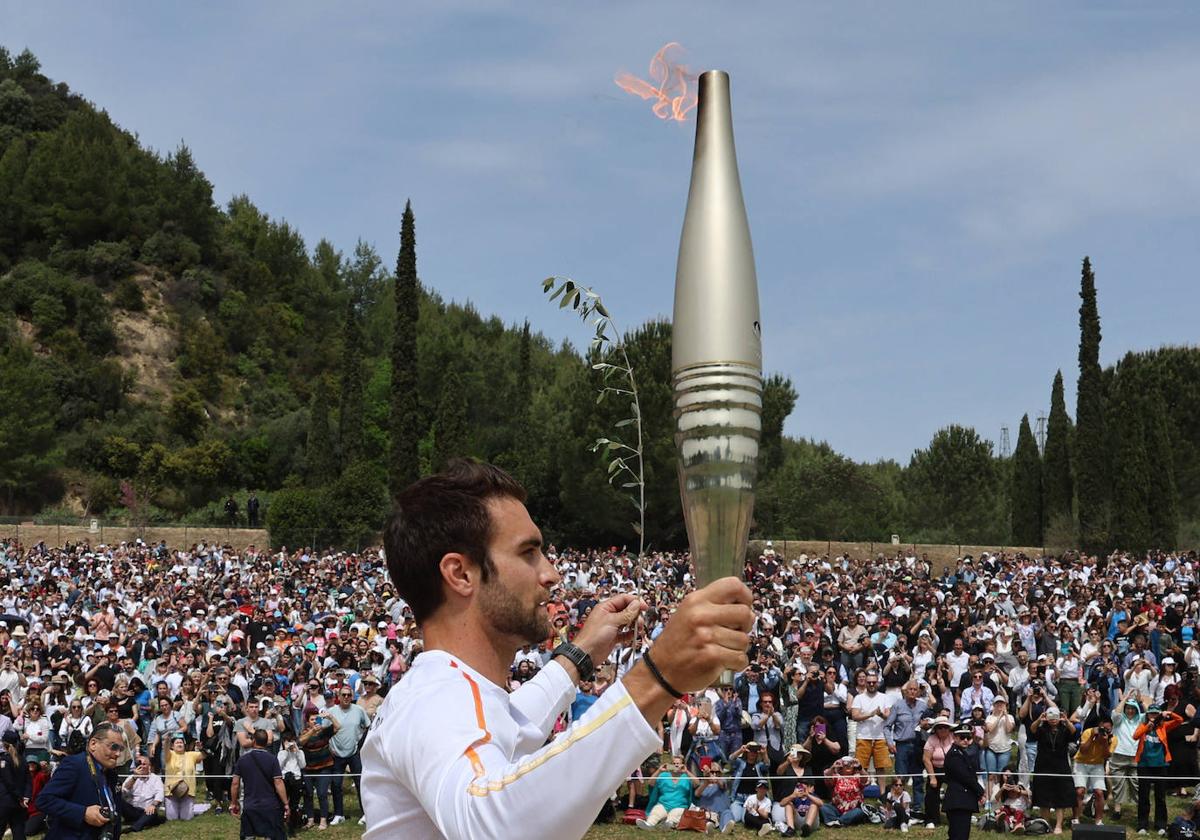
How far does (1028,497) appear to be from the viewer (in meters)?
56.5

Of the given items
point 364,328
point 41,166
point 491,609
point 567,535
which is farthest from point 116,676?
point 41,166

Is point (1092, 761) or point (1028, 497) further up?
point (1028, 497)

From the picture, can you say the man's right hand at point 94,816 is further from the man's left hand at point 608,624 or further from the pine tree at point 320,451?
the pine tree at point 320,451

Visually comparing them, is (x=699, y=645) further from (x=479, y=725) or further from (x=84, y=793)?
(x=84, y=793)

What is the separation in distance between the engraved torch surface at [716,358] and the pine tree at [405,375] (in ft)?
151

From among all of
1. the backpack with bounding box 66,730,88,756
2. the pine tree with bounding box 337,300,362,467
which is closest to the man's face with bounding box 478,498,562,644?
the backpack with bounding box 66,730,88,756

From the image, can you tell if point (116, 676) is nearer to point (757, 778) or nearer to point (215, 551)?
point (757, 778)

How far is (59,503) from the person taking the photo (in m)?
58.3

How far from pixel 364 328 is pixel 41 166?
836 inches

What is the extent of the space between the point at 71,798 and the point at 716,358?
8630 mm

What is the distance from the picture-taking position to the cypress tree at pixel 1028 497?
56.4 metres

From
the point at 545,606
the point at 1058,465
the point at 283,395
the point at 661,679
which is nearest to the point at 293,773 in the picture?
the point at 545,606

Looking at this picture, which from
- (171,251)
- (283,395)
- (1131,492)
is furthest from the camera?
(171,251)

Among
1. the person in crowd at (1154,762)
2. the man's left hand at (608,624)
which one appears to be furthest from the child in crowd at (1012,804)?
the man's left hand at (608,624)
